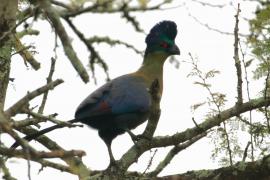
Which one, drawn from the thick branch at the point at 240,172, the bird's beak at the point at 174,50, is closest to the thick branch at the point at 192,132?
the thick branch at the point at 240,172

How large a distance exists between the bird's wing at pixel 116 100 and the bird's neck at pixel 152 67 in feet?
1.09

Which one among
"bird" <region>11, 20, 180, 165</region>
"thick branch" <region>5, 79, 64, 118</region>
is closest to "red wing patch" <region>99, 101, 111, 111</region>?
"bird" <region>11, 20, 180, 165</region>

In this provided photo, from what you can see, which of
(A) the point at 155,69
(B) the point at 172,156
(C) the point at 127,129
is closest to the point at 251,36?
(B) the point at 172,156

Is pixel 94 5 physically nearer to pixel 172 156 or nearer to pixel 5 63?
pixel 5 63

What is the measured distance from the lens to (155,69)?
23.6 ft

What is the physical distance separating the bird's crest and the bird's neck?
195 mm

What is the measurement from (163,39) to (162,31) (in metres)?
0.09

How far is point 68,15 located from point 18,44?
7.03 ft

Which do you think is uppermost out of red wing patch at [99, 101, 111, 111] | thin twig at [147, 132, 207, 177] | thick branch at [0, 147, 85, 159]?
red wing patch at [99, 101, 111, 111]

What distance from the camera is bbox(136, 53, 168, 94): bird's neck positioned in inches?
278

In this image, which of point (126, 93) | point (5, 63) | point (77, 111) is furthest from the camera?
point (126, 93)

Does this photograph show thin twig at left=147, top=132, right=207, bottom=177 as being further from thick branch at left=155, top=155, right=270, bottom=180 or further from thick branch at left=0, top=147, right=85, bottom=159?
thick branch at left=0, top=147, right=85, bottom=159

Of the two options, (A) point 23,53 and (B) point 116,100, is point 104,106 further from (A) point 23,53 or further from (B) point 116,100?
(A) point 23,53

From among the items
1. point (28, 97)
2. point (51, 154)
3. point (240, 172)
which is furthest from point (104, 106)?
point (51, 154)
